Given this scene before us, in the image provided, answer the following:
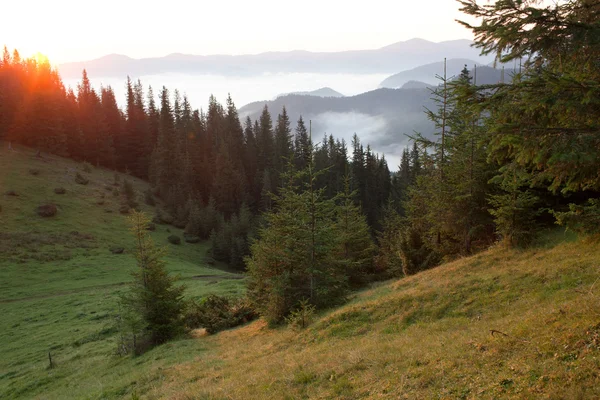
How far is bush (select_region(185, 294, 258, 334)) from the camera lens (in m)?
24.4

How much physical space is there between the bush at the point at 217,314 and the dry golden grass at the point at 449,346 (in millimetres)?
4861

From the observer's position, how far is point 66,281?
3844 cm

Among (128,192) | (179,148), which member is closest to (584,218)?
(128,192)

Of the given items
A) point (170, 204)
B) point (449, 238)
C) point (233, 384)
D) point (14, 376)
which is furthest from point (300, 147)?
point (233, 384)

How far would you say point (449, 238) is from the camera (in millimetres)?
25531

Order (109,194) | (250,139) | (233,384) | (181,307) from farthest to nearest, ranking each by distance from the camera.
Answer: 1. (250,139)
2. (109,194)
3. (181,307)
4. (233,384)

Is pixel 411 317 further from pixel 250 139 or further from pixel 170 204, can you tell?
pixel 250 139

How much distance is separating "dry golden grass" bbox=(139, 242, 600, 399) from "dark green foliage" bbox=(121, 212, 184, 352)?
421 centimetres

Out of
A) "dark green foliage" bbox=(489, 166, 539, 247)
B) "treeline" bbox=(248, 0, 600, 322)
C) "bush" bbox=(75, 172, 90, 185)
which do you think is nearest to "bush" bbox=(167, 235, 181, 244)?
"bush" bbox=(75, 172, 90, 185)

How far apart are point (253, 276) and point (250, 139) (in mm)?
77155

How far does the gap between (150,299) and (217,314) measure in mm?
5570

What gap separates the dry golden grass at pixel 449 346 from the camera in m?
6.91

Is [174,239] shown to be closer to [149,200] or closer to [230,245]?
[230,245]

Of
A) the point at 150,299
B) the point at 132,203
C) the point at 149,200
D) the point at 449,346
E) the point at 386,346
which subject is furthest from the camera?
the point at 149,200
